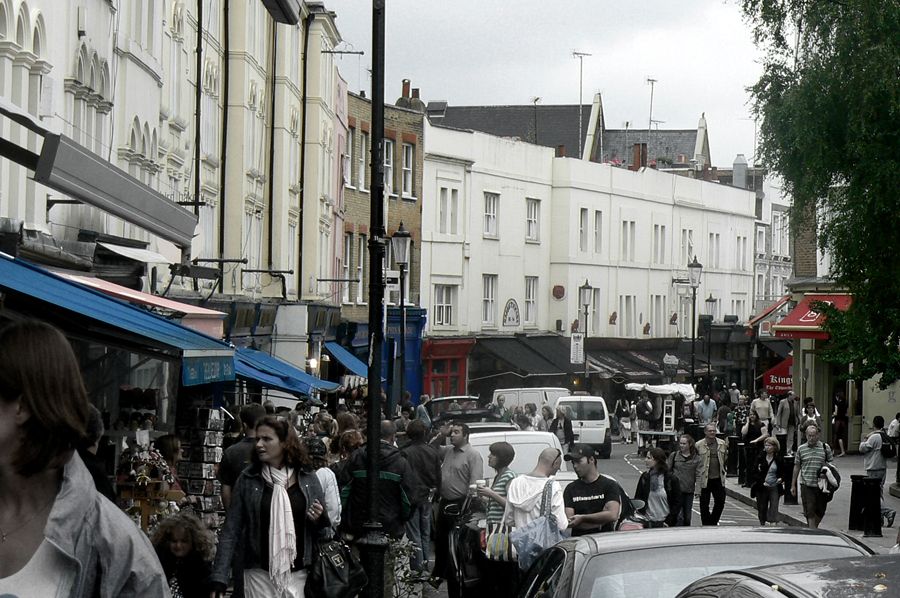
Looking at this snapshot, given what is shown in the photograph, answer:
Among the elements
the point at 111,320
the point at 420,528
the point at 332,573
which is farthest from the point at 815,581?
the point at 420,528

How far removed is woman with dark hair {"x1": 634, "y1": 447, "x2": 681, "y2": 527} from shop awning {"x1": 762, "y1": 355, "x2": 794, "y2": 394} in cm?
3331

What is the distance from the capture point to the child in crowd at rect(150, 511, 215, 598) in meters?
7.48

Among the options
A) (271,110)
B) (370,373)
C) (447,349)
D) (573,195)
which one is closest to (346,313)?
(447,349)

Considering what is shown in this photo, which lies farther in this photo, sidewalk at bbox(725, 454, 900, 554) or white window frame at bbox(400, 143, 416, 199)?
white window frame at bbox(400, 143, 416, 199)

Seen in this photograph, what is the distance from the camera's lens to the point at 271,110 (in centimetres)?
3127

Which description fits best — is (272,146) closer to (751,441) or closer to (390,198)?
(751,441)

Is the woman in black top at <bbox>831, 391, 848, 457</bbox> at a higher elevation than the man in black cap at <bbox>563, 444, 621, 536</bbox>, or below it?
below

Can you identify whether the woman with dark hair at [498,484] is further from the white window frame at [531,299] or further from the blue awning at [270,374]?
the white window frame at [531,299]

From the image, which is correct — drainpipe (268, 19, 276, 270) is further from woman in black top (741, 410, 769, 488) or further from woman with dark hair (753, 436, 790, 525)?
woman with dark hair (753, 436, 790, 525)

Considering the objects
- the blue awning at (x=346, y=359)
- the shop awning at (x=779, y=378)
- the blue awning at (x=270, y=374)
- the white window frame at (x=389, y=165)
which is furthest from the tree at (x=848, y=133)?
the shop awning at (x=779, y=378)

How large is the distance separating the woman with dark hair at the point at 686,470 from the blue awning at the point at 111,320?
7.30m

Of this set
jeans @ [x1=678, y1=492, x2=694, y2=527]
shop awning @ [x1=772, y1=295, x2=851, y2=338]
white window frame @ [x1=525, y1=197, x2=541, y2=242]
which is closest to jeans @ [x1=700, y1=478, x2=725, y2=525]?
jeans @ [x1=678, y1=492, x2=694, y2=527]

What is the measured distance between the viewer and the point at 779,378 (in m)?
50.2

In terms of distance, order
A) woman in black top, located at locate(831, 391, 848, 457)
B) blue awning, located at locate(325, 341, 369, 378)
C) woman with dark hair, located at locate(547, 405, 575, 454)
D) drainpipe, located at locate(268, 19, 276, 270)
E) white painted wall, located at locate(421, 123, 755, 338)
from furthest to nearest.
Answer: white painted wall, located at locate(421, 123, 755, 338) → woman in black top, located at locate(831, 391, 848, 457) → blue awning, located at locate(325, 341, 369, 378) → woman with dark hair, located at locate(547, 405, 575, 454) → drainpipe, located at locate(268, 19, 276, 270)
